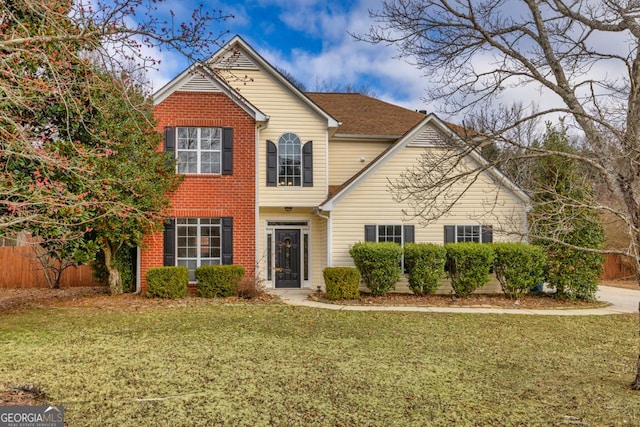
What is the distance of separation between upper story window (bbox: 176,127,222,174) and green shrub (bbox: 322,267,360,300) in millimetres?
4980

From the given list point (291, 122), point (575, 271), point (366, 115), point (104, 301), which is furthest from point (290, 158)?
point (575, 271)

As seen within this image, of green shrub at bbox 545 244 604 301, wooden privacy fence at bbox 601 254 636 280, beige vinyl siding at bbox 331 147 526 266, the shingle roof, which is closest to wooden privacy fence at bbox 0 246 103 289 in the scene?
beige vinyl siding at bbox 331 147 526 266

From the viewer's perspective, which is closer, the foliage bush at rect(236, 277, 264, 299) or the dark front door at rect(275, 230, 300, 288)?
the foliage bush at rect(236, 277, 264, 299)

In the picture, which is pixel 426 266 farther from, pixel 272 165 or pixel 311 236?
pixel 272 165

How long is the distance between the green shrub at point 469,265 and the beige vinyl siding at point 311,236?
426cm

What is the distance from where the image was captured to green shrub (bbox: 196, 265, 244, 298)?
1411 centimetres

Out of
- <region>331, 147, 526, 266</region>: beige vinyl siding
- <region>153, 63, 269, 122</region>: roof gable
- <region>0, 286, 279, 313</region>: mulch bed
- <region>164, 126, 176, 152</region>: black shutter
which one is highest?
<region>153, 63, 269, 122</region>: roof gable

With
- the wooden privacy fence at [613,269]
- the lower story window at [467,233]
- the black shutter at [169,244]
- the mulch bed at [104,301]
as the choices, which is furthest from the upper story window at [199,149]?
the wooden privacy fence at [613,269]

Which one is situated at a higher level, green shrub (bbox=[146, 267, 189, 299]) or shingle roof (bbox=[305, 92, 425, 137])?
shingle roof (bbox=[305, 92, 425, 137])

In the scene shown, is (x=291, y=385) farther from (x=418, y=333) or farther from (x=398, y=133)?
(x=398, y=133)

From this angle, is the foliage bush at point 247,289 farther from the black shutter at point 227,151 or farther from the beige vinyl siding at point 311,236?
the black shutter at point 227,151

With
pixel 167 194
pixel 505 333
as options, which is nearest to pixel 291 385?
pixel 505 333

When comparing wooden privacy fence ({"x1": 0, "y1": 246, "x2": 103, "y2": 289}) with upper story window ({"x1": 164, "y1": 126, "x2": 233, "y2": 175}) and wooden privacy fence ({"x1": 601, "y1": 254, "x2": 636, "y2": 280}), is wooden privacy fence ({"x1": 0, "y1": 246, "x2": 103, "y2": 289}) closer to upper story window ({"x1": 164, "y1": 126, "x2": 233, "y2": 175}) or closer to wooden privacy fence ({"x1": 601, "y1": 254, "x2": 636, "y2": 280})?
upper story window ({"x1": 164, "y1": 126, "x2": 233, "y2": 175})

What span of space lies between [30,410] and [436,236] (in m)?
13.1
